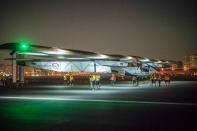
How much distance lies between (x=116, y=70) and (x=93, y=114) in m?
50.3

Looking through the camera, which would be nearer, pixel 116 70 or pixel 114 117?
pixel 114 117

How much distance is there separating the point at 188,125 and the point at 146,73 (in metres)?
64.7

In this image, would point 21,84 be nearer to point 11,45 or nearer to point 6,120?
point 11,45

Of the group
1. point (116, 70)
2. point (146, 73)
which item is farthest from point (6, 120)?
point (146, 73)

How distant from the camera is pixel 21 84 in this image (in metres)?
48.4

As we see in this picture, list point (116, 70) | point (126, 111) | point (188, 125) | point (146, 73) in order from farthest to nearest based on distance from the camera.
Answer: point (146, 73) → point (116, 70) → point (126, 111) → point (188, 125)

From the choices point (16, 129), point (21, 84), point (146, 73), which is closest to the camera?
point (16, 129)

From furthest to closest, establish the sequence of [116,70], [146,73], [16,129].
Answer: [146,73] → [116,70] → [16,129]

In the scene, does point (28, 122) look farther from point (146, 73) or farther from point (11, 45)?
point (146, 73)

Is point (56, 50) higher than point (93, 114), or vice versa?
point (56, 50)

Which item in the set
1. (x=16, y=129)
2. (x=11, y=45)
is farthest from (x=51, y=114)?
(x=11, y=45)

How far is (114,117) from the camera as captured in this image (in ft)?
50.4

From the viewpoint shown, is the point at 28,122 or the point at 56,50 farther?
the point at 56,50

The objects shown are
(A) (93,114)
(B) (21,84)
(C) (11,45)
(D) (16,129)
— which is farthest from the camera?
(B) (21,84)
